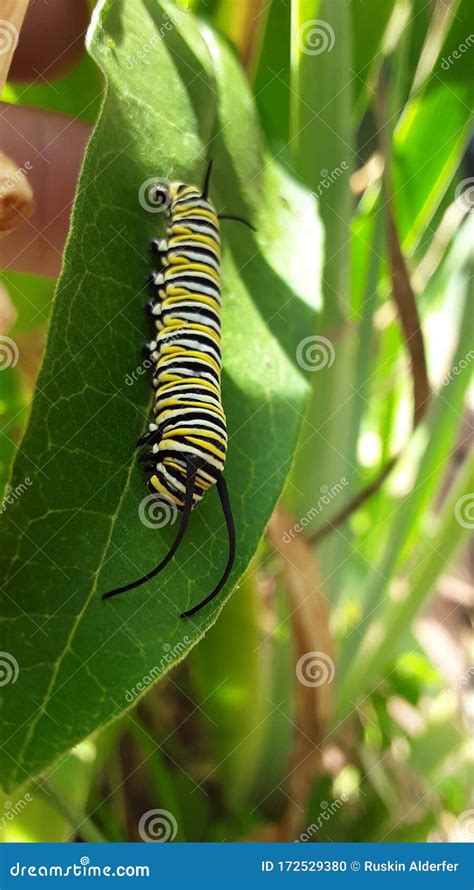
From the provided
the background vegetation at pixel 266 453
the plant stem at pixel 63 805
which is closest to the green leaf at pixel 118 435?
the background vegetation at pixel 266 453

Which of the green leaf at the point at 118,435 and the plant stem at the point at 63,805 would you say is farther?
the plant stem at the point at 63,805

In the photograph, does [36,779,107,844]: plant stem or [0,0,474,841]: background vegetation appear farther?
[36,779,107,844]: plant stem

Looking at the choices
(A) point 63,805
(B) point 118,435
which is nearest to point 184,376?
(B) point 118,435

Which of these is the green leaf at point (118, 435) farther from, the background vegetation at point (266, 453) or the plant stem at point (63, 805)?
the plant stem at point (63, 805)

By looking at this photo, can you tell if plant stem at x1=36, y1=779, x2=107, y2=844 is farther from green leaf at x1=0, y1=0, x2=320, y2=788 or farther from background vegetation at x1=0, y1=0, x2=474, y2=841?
green leaf at x1=0, y1=0, x2=320, y2=788

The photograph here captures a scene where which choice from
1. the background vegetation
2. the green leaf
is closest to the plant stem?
the background vegetation
